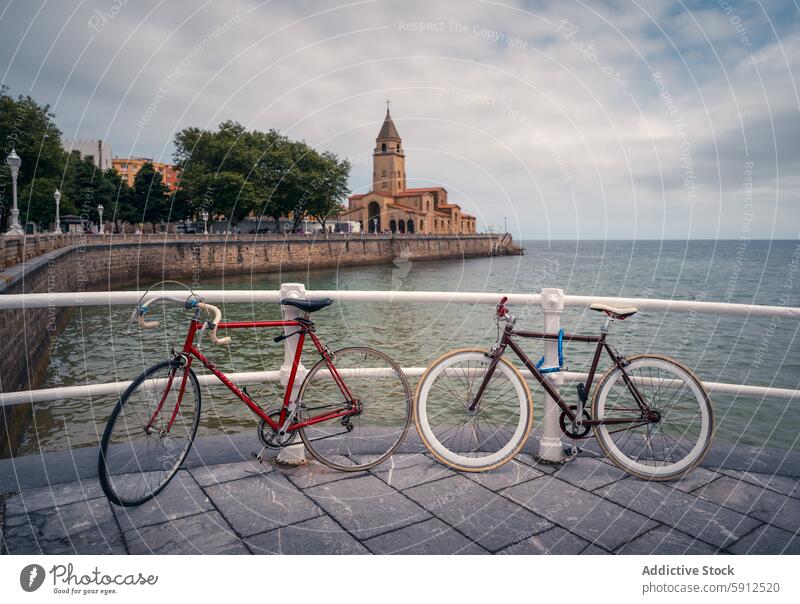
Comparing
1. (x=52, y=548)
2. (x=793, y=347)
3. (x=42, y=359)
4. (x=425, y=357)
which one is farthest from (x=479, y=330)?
(x=52, y=548)

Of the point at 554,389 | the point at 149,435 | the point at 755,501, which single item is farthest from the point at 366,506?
the point at 755,501

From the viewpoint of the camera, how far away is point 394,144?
4403cm

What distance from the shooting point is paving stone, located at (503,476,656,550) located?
8.70 ft

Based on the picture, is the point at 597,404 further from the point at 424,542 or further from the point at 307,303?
the point at 307,303

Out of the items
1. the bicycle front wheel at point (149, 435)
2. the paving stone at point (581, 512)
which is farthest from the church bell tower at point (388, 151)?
the paving stone at point (581, 512)

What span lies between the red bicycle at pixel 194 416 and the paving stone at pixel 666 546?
1418 millimetres

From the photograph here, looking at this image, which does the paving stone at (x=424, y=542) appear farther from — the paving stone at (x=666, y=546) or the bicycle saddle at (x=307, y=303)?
the bicycle saddle at (x=307, y=303)

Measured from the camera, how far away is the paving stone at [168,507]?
274 cm
